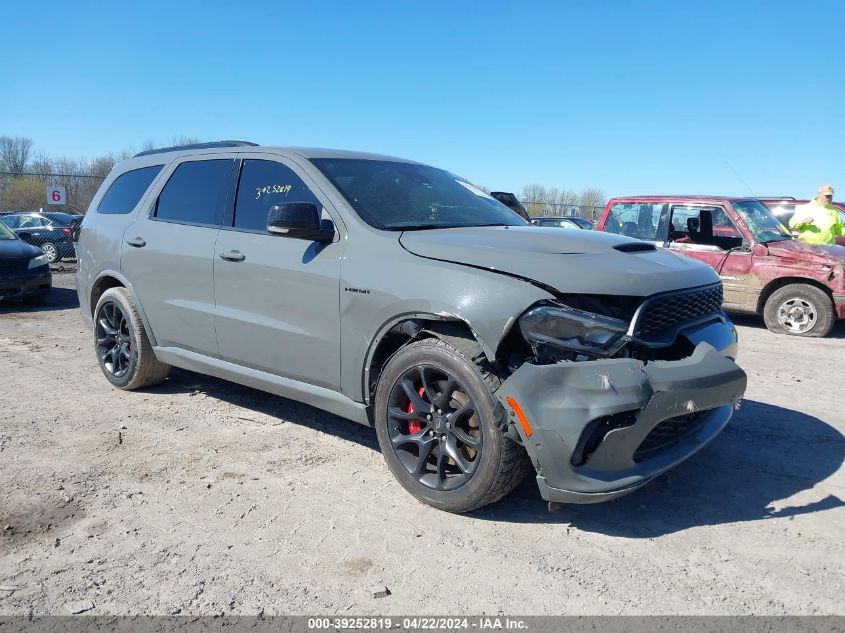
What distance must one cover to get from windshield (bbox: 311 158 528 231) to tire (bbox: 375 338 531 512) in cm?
89

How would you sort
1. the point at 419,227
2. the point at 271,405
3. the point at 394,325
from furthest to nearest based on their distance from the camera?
1. the point at 271,405
2. the point at 419,227
3. the point at 394,325

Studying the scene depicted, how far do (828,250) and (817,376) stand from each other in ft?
10.1

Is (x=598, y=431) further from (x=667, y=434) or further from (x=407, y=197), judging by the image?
(x=407, y=197)

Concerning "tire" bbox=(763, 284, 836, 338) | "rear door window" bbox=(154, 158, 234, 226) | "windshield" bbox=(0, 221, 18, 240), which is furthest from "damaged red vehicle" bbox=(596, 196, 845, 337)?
"windshield" bbox=(0, 221, 18, 240)

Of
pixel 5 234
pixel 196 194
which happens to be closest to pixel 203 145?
pixel 196 194

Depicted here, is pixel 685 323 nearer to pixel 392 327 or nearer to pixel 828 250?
pixel 392 327

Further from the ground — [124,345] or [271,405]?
[124,345]

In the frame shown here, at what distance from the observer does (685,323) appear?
326 centimetres

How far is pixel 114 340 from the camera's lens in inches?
214

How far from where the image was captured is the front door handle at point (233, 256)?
4164 millimetres

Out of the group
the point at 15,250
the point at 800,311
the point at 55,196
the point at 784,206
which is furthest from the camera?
the point at 55,196

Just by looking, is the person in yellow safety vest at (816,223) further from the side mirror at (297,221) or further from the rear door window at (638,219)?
the side mirror at (297,221)

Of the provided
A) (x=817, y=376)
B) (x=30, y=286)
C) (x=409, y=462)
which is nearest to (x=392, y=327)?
(x=409, y=462)

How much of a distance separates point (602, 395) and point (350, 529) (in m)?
1.34
